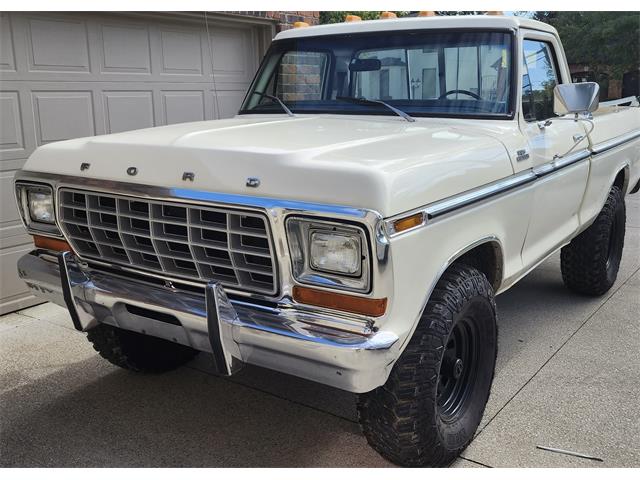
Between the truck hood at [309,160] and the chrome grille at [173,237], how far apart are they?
114 millimetres

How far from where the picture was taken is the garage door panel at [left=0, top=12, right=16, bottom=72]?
4.40m

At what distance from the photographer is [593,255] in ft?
15.0

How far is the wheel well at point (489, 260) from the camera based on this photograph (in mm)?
2969

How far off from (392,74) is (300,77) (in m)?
0.62

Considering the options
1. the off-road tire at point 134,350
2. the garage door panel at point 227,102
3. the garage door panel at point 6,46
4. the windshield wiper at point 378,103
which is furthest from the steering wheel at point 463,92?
the garage door panel at point 227,102

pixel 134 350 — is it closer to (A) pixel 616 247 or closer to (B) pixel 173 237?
(B) pixel 173 237

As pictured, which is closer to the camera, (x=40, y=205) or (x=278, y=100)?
(x=40, y=205)

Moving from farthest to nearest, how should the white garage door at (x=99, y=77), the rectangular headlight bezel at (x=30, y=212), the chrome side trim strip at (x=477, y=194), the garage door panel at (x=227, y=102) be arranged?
the garage door panel at (x=227, y=102), the white garage door at (x=99, y=77), the rectangular headlight bezel at (x=30, y=212), the chrome side trim strip at (x=477, y=194)

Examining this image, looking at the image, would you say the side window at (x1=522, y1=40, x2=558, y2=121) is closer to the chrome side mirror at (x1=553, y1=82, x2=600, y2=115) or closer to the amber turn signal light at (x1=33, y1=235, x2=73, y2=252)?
the chrome side mirror at (x1=553, y1=82, x2=600, y2=115)

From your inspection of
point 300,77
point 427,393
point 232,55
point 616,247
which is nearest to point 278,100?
point 300,77

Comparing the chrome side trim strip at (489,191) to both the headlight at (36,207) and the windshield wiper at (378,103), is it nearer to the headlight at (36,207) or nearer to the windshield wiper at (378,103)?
the windshield wiper at (378,103)

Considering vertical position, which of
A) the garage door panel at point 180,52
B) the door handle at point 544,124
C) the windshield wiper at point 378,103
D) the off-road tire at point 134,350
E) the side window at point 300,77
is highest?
the garage door panel at point 180,52

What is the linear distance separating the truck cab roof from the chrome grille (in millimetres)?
1826

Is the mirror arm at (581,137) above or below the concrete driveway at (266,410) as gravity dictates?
above
